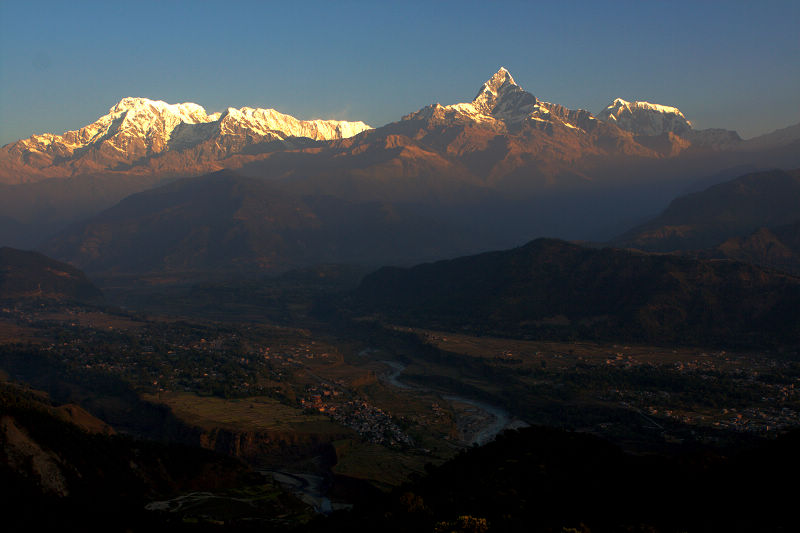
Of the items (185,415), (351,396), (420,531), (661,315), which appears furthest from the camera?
(661,315)

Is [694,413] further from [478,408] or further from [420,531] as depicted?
[420,531]

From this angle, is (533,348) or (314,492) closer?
(314,492)

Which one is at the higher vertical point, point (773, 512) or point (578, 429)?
point (773, 512)

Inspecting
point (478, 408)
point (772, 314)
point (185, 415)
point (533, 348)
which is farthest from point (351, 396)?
point (772, 314)

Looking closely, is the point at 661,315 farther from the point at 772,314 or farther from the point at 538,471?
the point at 538,471

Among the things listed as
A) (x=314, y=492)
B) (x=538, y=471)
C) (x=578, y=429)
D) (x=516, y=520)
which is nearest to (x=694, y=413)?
(x=578, y=429)

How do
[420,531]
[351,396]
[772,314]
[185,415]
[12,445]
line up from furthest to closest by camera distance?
[772,314] → [351,396] → [185,415] → [12,445] → [420,531]
